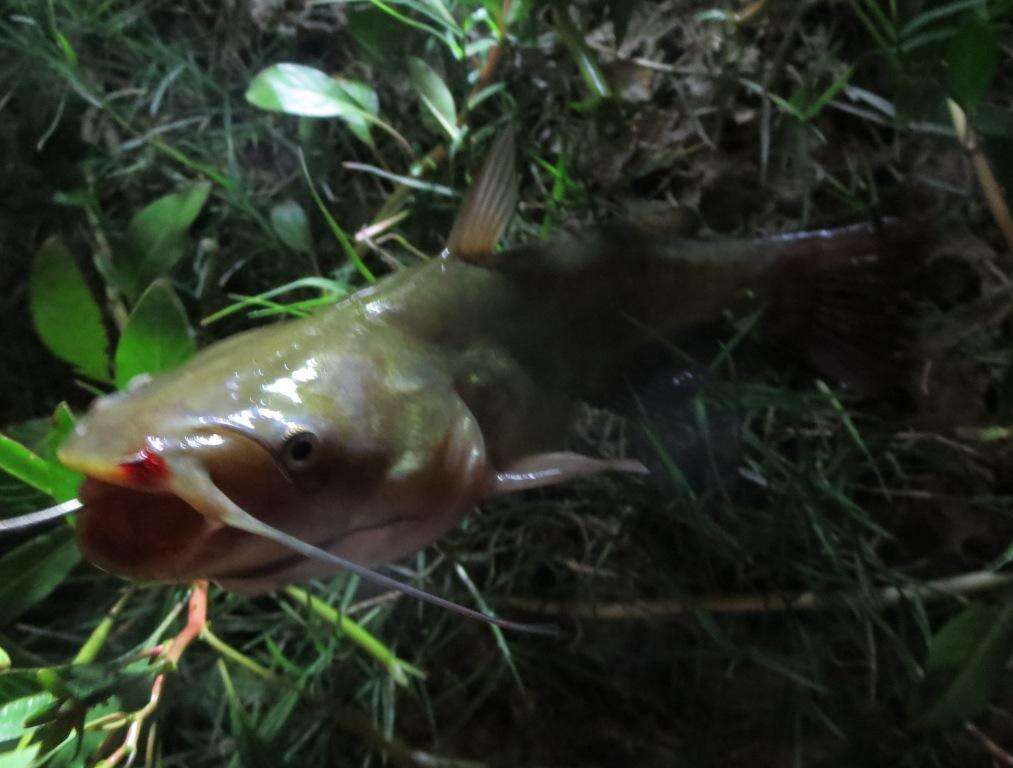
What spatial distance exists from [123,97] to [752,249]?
4.22 feet

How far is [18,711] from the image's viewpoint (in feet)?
2.82

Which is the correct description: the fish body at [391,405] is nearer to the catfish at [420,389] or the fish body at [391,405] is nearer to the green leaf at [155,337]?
the catfish at [420,389]

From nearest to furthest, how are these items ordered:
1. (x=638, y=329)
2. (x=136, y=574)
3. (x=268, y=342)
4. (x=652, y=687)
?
(x=136, y=574)
(x=268, y=342)
(x=638, y=329)
(x=652, y=687)

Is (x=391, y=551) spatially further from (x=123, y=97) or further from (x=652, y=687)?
(x=123, y=97)

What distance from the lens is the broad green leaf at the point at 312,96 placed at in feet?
4.23

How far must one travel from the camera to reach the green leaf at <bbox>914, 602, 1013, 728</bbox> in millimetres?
1075

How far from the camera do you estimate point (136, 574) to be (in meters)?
0.74

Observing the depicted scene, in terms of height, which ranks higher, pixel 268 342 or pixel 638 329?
pixel 268 342

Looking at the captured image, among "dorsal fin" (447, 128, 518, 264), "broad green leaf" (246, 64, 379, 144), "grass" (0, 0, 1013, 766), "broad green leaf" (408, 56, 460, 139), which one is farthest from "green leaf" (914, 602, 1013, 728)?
"broad green leaf" (246, 64, 379, 144)

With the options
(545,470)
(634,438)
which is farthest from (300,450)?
(634,438)

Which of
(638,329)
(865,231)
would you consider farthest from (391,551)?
(865,231)

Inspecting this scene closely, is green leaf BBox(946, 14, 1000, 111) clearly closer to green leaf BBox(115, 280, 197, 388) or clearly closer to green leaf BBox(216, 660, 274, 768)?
green leaf BBox(115, 280, 197, 388)

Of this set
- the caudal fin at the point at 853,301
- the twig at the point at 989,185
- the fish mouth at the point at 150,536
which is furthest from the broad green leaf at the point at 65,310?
the twig at the point at 989,185

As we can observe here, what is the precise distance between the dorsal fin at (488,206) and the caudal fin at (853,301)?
0.43 meters
